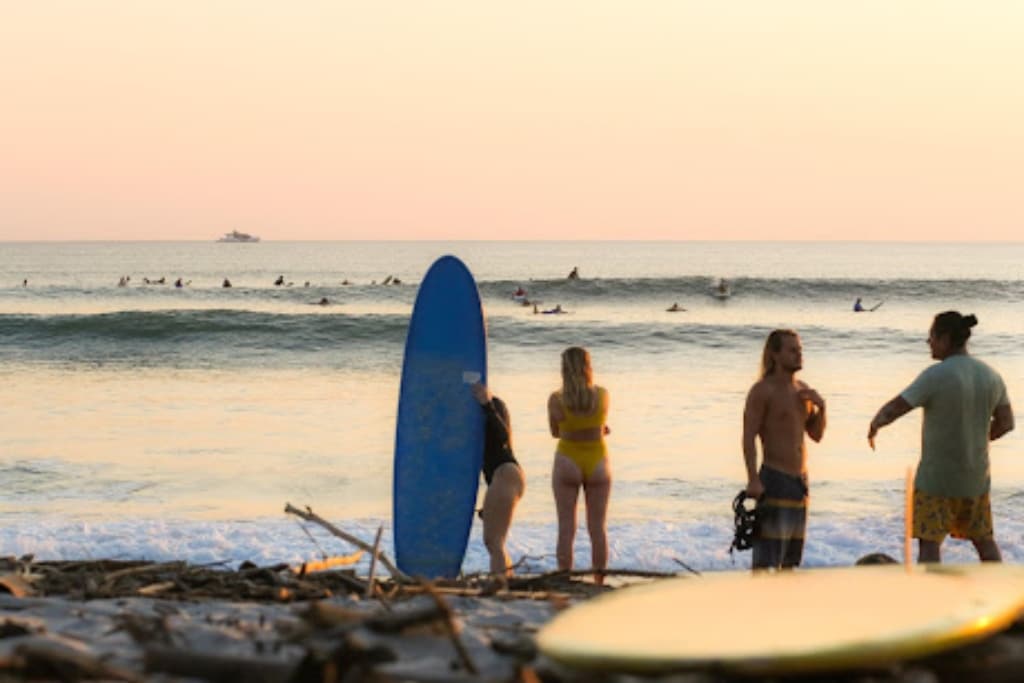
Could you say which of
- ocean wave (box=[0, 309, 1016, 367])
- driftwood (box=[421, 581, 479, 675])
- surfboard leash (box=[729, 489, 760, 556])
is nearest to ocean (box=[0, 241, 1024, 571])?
ocean wave (box=[0, 309, 1016, 367])

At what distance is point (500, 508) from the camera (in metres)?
8.15

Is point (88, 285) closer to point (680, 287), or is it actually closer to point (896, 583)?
point (680, 287)

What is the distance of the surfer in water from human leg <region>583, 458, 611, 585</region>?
428 mm

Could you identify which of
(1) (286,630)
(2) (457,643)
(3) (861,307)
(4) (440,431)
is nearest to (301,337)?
(3) (861,307)

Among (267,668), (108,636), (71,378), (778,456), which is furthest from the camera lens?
(71,378)

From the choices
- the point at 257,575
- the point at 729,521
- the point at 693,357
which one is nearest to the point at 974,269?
the point at 693,357

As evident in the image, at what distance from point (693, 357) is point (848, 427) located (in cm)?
1217

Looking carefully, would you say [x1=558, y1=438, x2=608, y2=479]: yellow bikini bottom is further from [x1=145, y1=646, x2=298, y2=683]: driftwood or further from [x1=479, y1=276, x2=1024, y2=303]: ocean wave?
[x1=479, y1=276, x2=1024, y2=303]: ocean wave

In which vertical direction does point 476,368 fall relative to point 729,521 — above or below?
above

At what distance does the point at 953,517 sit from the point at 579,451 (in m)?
2.06

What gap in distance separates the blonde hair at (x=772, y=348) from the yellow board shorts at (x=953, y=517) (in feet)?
3.78

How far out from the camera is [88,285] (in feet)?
202

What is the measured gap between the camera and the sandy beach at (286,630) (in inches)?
149

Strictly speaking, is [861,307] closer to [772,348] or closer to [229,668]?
[772,348]
